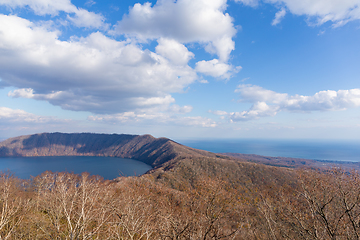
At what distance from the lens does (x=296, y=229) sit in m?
10.8

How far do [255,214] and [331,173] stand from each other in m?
38.4

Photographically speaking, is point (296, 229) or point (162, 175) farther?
point (162, 175)

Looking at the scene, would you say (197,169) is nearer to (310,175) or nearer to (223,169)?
(223,169)

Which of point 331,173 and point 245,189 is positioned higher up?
point 331,173

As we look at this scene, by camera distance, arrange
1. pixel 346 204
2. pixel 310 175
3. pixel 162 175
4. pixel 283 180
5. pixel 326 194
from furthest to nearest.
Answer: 1. pixel 162 175
2. pixel 283 180
3. pixel 310 175
4. pixel 326 194
5. pixel 346 204

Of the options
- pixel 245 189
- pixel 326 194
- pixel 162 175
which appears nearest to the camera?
pixel 326 194

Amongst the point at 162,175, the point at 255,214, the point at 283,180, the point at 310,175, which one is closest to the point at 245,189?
the point at 283,180

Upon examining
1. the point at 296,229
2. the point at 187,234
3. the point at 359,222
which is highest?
the point at 359,222

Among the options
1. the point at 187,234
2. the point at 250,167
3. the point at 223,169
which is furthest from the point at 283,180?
the point at 187,234

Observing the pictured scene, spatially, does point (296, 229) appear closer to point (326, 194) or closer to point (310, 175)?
point (326, 194)

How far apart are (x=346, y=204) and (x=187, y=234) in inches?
392

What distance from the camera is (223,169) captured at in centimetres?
8781

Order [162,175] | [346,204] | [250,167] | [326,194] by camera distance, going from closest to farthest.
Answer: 1. [346,204]
2. [326,194]
3. [162,175]
4. [250,167]

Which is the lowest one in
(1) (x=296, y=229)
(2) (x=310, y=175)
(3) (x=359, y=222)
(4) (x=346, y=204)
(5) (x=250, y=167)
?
(5) (x=250, y=167)
